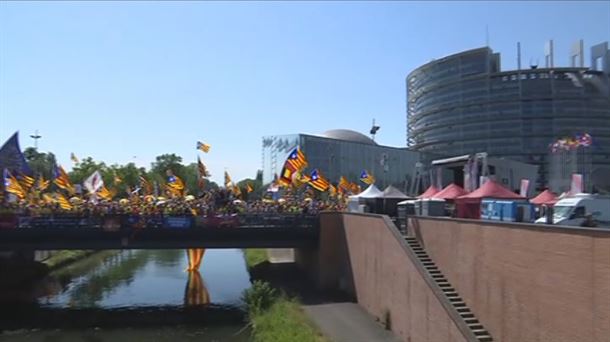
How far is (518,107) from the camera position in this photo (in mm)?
142750

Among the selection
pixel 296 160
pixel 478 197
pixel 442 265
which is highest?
pixel 296 160

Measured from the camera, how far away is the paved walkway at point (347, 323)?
26594 mm

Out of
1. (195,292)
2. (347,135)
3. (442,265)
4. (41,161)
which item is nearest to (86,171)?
(41,161)

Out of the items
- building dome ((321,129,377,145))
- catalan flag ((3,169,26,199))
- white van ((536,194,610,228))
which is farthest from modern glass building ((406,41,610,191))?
catalan flag ((3,169,26,199))

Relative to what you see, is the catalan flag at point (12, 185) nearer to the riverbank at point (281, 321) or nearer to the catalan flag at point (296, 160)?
the catalan flag at point (296, 160)

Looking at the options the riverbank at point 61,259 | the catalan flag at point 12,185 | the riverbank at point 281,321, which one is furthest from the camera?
the riverbank at point 61,259

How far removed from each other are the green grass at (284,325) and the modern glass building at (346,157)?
237 ft

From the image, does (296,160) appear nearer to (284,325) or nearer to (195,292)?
(195,292)

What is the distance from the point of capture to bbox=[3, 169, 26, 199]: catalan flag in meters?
42.0

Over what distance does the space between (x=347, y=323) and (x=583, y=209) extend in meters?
13.1

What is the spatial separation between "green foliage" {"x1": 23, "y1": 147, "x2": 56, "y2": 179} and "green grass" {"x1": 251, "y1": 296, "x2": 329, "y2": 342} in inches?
4632

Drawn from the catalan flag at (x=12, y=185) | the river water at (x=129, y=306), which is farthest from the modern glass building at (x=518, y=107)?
the catalan flag at (x=12, y=185)

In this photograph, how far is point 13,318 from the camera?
114 feet

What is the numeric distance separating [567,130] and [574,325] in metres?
135
